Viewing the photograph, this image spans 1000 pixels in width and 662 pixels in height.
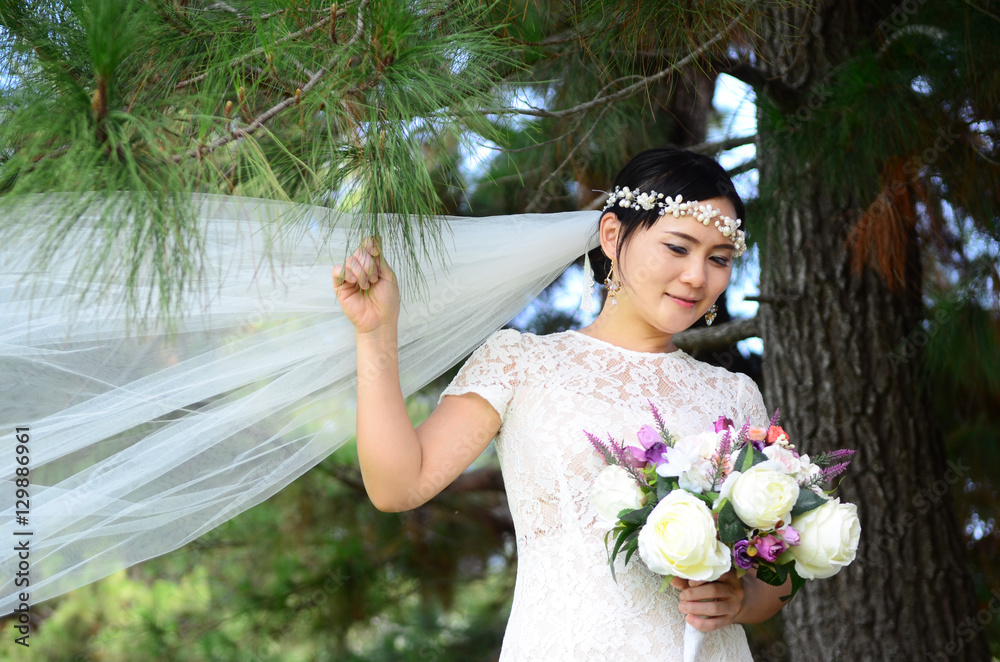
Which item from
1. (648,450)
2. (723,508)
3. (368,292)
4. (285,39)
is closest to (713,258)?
(648,450)

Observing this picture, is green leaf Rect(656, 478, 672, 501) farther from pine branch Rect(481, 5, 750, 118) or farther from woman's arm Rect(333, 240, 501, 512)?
pine branch Rect(481, 5, 750, 118)

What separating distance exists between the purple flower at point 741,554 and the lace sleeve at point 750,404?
1.59 feet

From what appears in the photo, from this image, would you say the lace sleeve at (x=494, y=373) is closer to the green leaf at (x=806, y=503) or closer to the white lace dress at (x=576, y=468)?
the white lace dress at (x=576, y=468)

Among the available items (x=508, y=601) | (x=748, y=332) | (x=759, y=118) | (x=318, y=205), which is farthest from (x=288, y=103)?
(x=508, y=601)

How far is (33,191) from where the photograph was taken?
994 mm

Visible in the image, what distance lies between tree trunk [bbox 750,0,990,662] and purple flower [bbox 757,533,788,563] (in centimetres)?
122

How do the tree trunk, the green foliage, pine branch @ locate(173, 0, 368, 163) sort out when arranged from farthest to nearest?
the tree trunk → pine branch @ locate(173, 0, 368, 163) → the green foliage

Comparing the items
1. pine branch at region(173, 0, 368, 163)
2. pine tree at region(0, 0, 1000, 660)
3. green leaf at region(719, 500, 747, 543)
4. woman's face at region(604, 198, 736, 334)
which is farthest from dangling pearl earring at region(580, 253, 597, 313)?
pine branch at region(173, 0, 368, 163)

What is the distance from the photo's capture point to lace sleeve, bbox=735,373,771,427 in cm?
196

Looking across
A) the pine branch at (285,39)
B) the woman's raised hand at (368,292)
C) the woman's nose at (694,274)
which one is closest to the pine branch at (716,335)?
the woman's nose at (694,274)

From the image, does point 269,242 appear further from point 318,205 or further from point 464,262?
point 464,262

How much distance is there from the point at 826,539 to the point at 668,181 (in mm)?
782

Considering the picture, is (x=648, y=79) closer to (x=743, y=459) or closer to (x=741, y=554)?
(x=743, y=459)

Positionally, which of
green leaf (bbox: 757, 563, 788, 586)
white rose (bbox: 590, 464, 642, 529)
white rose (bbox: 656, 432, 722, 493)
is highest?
white rose (bbox: 656, 432, 722, 493)
